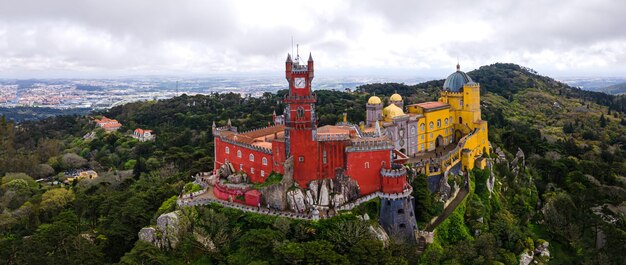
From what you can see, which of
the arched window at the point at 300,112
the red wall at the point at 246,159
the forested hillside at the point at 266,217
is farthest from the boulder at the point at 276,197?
the arched window at the point at 300,112

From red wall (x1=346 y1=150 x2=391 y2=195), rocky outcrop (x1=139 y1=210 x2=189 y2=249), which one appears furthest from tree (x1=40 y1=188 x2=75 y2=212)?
red wall (x1=346 y1=150 x2=391 y2=195)

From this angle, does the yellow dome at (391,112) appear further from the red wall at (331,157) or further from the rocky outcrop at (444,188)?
the red wall at (331,157)

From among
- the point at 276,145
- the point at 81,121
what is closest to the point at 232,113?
the point at 81,121

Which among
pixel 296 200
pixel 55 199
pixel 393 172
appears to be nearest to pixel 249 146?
pixel 296 200

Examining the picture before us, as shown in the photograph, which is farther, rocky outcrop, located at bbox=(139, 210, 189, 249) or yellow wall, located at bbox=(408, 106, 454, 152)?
yellow wall, located at bbox=(408, 106, 454, 152)

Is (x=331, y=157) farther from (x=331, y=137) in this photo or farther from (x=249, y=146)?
(x=249, y=146)

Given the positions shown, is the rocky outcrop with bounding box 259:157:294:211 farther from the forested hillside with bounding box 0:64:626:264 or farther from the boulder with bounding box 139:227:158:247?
the boulder with bounding box 139:227:158:247
